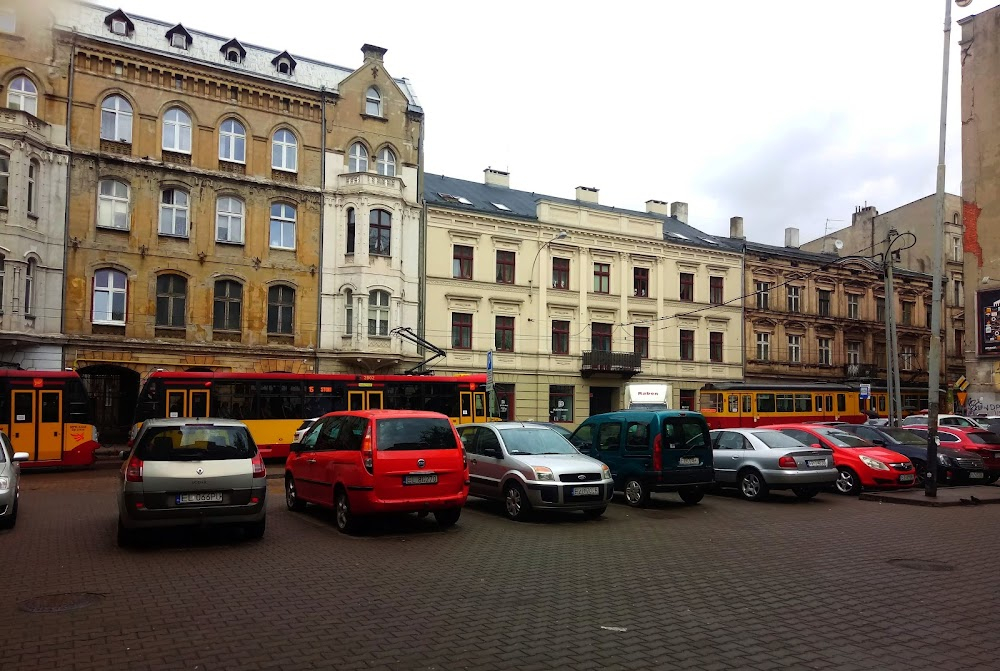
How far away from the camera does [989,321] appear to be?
3522 cm

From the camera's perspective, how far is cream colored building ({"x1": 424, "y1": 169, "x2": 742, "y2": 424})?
127 feet

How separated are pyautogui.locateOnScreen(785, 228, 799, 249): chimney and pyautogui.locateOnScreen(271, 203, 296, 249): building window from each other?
37724 millimetres

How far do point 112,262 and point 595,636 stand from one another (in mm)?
29969

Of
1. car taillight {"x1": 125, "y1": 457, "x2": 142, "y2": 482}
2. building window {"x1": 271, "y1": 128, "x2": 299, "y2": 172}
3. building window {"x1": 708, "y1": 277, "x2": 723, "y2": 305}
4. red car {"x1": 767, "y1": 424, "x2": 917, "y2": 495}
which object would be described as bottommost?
red car {"x1": 767, "y1": 424, "x2": 917, "y2": 495}

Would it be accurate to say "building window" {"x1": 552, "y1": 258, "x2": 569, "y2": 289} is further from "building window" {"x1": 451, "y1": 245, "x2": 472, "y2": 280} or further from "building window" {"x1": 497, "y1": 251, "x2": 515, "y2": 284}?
"building window" {"x1": 451, "y1": 245, "x2": 472, "y2": 280}

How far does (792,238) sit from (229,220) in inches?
1604

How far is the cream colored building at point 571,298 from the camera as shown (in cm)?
3869

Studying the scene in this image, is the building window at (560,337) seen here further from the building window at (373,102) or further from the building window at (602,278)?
the building window at (373,102)

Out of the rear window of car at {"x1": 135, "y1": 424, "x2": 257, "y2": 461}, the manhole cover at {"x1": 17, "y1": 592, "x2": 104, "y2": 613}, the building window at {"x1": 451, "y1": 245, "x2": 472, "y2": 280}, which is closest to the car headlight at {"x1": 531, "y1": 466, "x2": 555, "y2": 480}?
the rear window of car at {"x1": 135, "y1": 424, "x2": 257, "y2": 461}

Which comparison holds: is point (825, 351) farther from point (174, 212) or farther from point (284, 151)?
point (174, 212)

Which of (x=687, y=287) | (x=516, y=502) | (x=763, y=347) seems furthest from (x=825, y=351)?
(x=516, y=502)

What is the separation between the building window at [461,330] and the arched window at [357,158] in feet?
27.4

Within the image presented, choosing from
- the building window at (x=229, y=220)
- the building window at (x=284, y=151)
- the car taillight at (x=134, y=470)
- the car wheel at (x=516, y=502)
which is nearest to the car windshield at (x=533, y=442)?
the car wheel at (x=516, y=502)

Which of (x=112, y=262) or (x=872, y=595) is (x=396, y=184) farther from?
(x=872, y=595)
